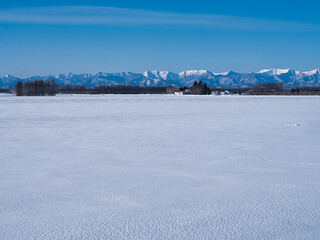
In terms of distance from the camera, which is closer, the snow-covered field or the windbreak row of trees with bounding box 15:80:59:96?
the snow-covered field

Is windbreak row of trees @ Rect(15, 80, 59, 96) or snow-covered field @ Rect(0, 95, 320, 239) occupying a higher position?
windbreak row of trees @ Rect(15, 80, 59, 96)

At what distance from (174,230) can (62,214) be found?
1.33m

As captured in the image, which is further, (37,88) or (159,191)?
(37,88)

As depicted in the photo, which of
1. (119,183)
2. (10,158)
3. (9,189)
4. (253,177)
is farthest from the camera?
(10,158)

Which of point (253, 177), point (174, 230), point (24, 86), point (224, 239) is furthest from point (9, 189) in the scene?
point (24, 86)

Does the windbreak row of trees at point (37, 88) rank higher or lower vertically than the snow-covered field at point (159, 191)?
higher

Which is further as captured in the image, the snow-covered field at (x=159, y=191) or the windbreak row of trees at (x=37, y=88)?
the windbreak row of trees at (x=37, y=88)

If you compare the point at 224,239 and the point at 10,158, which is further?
the point at 10,158

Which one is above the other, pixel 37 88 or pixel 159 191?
pixel 37 88

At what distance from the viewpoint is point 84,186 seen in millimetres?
5234

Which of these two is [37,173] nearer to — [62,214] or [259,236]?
[62,214]

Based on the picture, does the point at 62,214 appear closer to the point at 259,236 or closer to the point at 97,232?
the point at 97,232

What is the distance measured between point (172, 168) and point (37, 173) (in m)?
2.36

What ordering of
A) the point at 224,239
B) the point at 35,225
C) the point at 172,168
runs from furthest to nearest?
1. the point at 172,168
2. the point at 35,225
3. the point at 224,239
